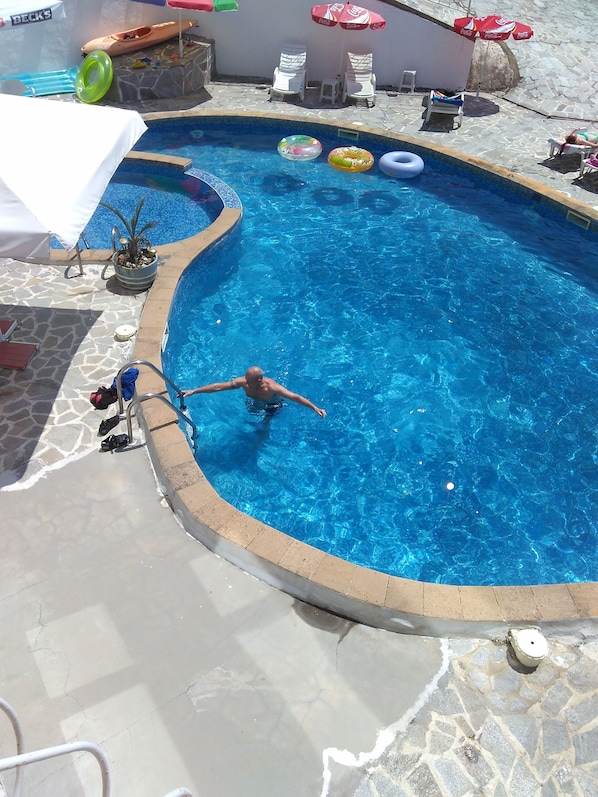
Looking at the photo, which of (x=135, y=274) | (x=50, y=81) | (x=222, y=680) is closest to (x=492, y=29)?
(x=50, y=81)

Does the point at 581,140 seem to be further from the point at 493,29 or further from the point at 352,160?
the point at 352,160

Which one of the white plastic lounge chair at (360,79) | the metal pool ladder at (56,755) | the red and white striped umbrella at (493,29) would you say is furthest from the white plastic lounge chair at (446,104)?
the metal pool ladder at (56,755)

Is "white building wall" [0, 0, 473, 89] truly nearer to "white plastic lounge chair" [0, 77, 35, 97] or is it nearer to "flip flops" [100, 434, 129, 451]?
"white plastic lounge chair" [0, 77, 35, 97]

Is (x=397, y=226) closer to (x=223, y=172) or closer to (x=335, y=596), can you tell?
(x=223, y=172)

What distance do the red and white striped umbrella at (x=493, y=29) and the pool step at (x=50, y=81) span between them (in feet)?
35.3

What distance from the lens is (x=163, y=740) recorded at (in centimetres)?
466

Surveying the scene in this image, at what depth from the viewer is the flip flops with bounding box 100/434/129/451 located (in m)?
6.83

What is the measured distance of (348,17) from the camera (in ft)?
51.2

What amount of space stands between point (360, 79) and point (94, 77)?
24.2 ft

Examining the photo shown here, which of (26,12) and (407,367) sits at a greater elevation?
(26,12)

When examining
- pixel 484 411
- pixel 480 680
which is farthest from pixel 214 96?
pixel 480 680

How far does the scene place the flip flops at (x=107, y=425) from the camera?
23.0ft

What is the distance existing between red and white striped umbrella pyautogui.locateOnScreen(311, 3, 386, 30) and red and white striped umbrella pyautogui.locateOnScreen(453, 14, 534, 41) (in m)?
2.28

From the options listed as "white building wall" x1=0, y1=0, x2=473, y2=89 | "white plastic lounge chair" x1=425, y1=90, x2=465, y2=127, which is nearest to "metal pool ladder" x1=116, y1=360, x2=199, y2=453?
"white plastic lounge chair" x1=425, y1=90, x2=465, y2=127
